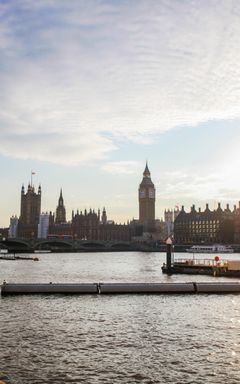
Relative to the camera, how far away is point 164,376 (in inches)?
930

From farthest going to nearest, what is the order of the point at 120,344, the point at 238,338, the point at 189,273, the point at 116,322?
the point at 189,273, the point at 116,322, the point at 238,338, the point at 120,344

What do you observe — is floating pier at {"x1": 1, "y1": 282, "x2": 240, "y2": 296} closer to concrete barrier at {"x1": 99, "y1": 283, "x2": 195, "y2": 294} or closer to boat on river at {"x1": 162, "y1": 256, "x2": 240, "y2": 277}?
concrete barrier at {"x1": 99, "y1": 283, "x2": 195, "y2": 294}

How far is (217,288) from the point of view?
56594 mm

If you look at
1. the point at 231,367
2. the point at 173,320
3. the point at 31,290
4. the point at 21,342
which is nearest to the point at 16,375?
the point at 21,342

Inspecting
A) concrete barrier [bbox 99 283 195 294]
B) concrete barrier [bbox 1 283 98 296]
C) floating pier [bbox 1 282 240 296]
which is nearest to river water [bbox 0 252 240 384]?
concrete barrier [bbox 1 283 98 296]

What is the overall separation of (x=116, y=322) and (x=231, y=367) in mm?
13962

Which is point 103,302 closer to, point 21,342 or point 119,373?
point 21,342

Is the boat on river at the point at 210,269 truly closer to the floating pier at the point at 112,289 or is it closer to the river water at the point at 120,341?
the floating pier at the point at 112,289

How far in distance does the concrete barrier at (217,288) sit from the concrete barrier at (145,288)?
1.00m

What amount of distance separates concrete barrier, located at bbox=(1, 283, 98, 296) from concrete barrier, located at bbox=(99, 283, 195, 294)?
1.54 meters

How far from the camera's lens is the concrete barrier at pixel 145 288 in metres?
54.9

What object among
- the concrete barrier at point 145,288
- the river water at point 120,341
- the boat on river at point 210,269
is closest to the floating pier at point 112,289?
the concrete barrier at point 145,288

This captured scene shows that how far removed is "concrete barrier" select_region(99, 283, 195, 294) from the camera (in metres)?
54.9

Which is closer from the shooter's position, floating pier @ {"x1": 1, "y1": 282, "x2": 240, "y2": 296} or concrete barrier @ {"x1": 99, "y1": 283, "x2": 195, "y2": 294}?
floating pier @ {"x1": 1, "y1": 282, "x2": 240, "y2": 296}
